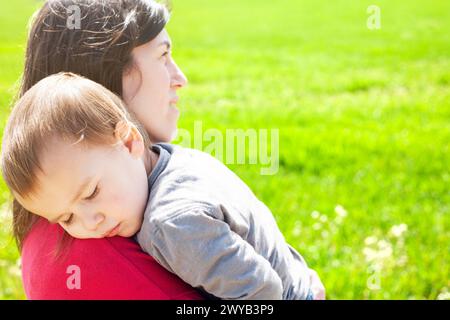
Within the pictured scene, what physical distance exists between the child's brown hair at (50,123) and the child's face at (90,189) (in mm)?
25

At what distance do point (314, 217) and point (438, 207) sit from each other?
0.85 m

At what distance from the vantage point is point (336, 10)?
13.8 meters

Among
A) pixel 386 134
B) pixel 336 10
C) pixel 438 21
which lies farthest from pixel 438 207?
pixel 336 10

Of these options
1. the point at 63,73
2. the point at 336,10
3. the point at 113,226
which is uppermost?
the point at 63,73

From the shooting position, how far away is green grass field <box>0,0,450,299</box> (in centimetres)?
358

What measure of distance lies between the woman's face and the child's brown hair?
0.87 ft

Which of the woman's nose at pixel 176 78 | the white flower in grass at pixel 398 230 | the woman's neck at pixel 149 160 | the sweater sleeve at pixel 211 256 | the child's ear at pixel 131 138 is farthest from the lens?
the white flower in grass at pixel 398 230

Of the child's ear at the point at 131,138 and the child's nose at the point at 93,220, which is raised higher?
the child's ear at the point at 131,138

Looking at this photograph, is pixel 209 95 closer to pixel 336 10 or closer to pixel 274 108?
pixel 274 108

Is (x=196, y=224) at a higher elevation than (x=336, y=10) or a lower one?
higher

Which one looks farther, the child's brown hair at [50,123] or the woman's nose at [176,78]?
the woman's nose at [176,78]

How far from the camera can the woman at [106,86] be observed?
1.94 meters

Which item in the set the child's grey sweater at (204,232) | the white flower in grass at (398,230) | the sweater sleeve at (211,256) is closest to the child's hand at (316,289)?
the child's grey sweater at (204,232)

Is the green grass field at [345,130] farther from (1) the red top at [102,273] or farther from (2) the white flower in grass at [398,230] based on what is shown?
(1) the red top at [102,273]
